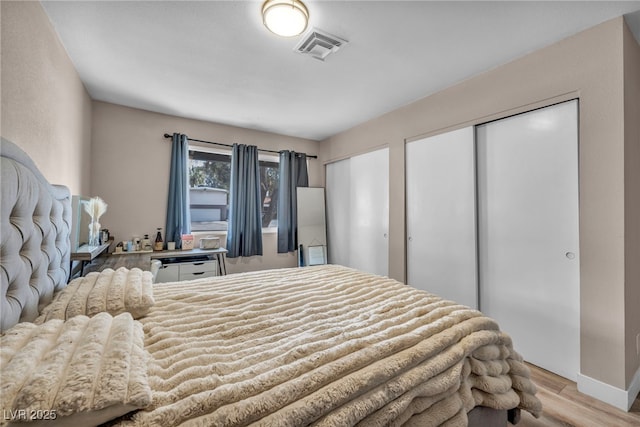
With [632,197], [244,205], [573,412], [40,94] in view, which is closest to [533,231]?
[632,197]

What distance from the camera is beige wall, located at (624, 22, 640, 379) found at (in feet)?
5.57

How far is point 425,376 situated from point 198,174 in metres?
3.68

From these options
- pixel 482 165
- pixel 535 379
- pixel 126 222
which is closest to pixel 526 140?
pixel 482 165

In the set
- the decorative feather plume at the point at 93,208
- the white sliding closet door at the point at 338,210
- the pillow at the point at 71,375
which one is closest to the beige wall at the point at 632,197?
the pillow at the point at 71,375

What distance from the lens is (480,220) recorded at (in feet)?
8.08

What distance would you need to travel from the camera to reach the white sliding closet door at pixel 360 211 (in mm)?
3477

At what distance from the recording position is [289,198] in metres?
4.24

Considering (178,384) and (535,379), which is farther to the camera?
(535,379)

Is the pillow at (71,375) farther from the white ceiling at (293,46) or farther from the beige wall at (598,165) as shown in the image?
the beige wall at (598,165)

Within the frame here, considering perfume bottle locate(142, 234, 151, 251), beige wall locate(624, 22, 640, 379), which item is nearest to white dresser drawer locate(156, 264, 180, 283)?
perfume bottle locate(142, 234, 151, 251)

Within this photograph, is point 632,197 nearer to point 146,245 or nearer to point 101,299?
point 101,299

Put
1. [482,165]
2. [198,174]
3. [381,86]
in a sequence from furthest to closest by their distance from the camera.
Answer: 1. [198,174]
2. [381,86]
3. [482,165]

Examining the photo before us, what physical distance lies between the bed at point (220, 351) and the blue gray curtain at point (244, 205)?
2.14 m

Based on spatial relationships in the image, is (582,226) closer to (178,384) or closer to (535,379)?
(535,379)
